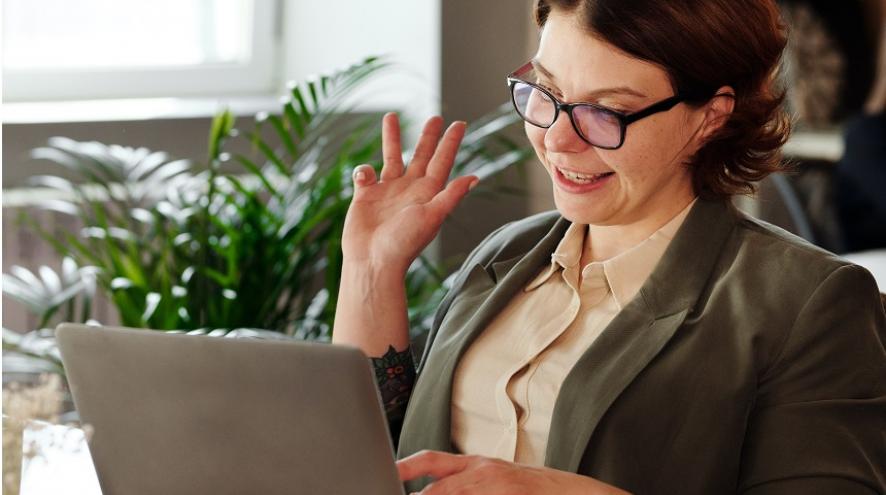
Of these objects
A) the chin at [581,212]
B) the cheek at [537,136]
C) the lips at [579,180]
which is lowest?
the chin at [581,212]

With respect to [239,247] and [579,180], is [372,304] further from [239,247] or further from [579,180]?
[239,247]

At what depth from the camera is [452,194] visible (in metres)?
1.59

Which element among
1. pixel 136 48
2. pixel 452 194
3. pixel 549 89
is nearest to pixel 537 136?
pixel 549 89

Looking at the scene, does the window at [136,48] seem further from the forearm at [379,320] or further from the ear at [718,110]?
the ear at [718,110]

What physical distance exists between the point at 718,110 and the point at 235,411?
2.22 ft

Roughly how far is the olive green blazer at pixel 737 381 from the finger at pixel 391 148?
1.28 feet

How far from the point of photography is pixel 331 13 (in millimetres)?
3584

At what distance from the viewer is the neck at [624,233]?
1.50 metres

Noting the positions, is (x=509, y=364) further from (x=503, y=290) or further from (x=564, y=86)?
(x=564, y=86)

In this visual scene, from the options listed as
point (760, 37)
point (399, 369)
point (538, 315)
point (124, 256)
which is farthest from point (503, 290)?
point (124, 256)

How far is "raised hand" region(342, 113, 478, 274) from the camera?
1.60m

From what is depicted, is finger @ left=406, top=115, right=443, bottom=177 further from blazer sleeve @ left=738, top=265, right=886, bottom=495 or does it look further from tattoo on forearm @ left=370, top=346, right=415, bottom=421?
blazer sleeve @ left=738, top=265, right=886, bottom=495

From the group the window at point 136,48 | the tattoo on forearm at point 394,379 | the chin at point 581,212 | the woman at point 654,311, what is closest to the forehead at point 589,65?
the woman at point 654,311

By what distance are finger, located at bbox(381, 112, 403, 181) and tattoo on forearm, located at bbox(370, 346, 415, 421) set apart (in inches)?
8.9
